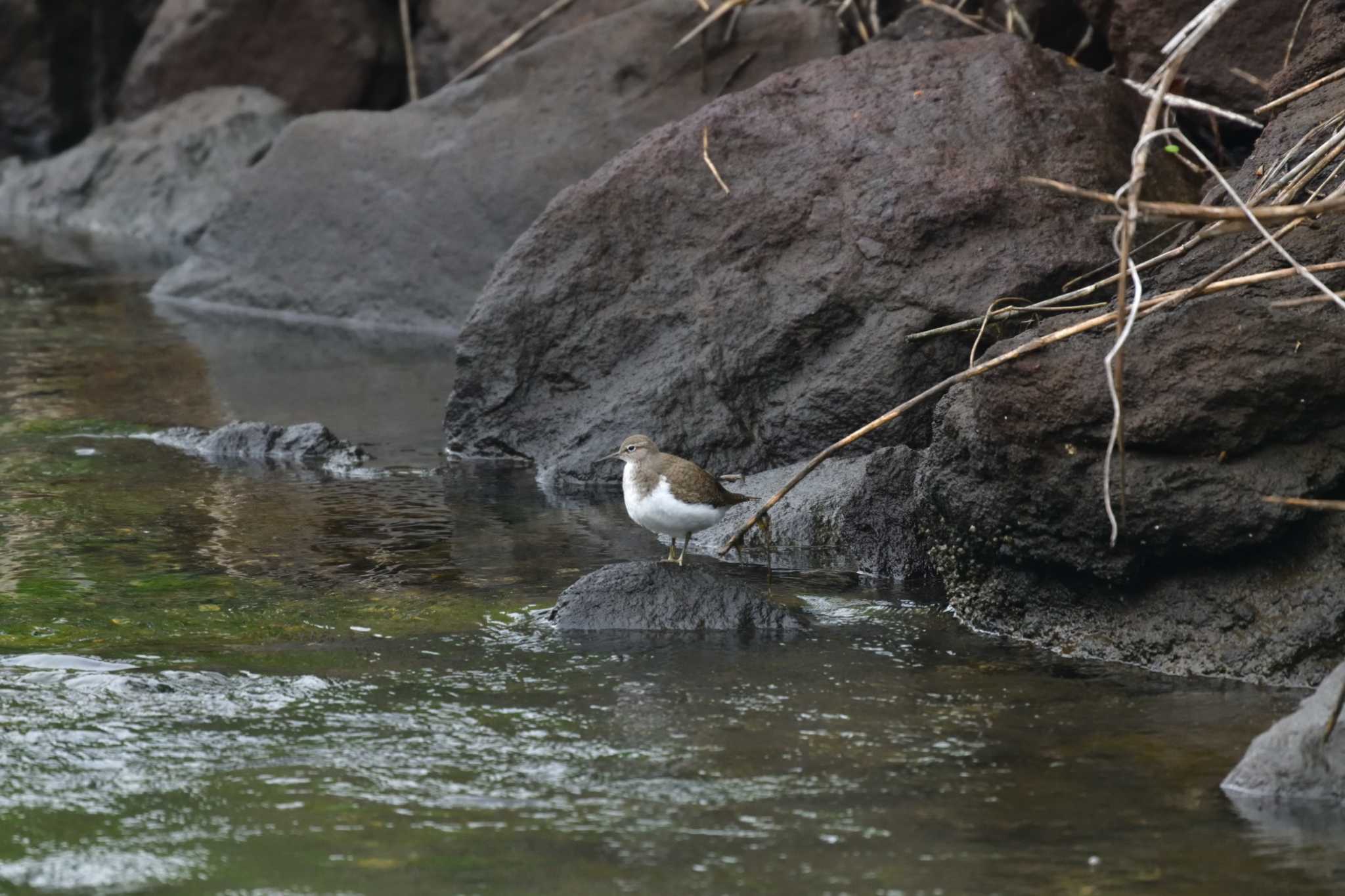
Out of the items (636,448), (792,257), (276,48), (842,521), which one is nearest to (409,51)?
(276,48)

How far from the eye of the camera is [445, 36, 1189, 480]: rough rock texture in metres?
8.07

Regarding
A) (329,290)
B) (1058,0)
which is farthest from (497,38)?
(1058,0)

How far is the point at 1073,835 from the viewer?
167 inches

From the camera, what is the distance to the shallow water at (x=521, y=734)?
410 cm

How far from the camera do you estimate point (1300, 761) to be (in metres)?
4.43

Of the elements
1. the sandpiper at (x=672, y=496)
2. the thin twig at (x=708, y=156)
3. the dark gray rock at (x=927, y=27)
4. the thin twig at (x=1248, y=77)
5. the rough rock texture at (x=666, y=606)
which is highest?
the dark gray rock at (x=927, y=27)

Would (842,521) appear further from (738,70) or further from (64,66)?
(64,66)

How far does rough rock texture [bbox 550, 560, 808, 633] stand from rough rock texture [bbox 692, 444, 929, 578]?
92 cm

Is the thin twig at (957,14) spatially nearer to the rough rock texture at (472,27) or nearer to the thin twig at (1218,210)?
the rough rock texture at (472,27)

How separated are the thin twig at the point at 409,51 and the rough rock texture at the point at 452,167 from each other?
2.80m

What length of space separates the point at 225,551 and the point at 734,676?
2658 mm

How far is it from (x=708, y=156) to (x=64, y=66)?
1447cm

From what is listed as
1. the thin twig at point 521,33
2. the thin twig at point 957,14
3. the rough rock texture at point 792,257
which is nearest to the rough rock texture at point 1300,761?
the rough rock texture at point 792,257

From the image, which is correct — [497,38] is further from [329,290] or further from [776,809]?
[776,809]
